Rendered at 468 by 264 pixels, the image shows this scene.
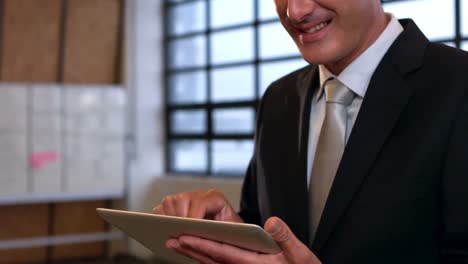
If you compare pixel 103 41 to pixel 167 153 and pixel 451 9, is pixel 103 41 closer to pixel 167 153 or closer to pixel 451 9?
pixel 167 153

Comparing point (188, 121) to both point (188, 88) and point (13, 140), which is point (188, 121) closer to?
point (188, 88)

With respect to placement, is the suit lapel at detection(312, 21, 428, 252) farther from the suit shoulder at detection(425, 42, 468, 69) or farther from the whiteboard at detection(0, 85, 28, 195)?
the whiteboard at detection(0, 85, 28, 195)

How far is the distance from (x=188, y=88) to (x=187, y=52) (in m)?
0.40

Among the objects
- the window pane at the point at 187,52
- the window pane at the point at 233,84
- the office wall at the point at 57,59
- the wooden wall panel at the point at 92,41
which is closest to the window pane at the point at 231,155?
the window pane at the point at 233,84

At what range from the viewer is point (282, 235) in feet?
3.67

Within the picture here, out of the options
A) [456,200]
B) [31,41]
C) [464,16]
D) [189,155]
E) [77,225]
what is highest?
[31,41]

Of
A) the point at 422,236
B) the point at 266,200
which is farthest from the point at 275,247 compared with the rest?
the point at 266,200

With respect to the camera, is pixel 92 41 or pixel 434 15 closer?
pixel 434 15

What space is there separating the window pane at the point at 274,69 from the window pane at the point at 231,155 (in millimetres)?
625

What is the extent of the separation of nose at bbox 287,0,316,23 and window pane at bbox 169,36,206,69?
555 centimetres

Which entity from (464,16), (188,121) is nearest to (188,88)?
(188,121)

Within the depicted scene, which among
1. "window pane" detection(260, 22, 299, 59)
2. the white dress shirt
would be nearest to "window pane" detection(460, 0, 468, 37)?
"window pane" detection(260, 22, 299, 59)

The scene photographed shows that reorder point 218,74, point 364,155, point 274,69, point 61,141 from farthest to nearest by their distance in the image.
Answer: point 218,74 → point 61,141 → point 274,69 → point 364,155

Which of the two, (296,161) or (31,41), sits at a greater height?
(31,41)
